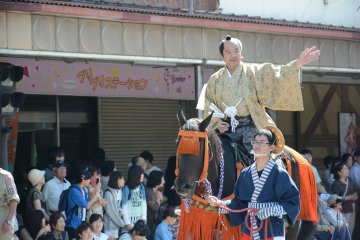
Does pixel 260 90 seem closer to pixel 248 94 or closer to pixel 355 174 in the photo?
pixel 248 94

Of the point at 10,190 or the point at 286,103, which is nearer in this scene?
the point at 286,103

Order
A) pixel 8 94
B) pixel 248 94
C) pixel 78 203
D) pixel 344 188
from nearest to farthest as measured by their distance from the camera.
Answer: pixel 248 94 < pixel 8 94 < pixel 78 203 < pixel 344 188

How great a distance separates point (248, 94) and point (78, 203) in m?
3.52

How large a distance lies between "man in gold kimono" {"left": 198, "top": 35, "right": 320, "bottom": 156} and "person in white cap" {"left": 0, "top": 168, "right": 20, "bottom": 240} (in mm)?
2804

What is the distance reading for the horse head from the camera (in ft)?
24.3

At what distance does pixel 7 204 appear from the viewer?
10.1m

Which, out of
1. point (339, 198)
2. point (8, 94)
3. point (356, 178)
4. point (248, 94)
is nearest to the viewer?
point (248, 94)

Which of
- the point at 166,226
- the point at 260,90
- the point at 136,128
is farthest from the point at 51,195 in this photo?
the point at 260,90

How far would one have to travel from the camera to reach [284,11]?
51.2 feet

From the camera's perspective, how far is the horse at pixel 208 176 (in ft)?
24.5

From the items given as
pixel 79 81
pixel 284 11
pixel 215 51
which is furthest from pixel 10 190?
pixel 284 11

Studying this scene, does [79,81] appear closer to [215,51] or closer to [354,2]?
[215,51]

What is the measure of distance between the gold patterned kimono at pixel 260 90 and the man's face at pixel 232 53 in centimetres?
8

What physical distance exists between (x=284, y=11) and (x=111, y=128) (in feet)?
12.5
